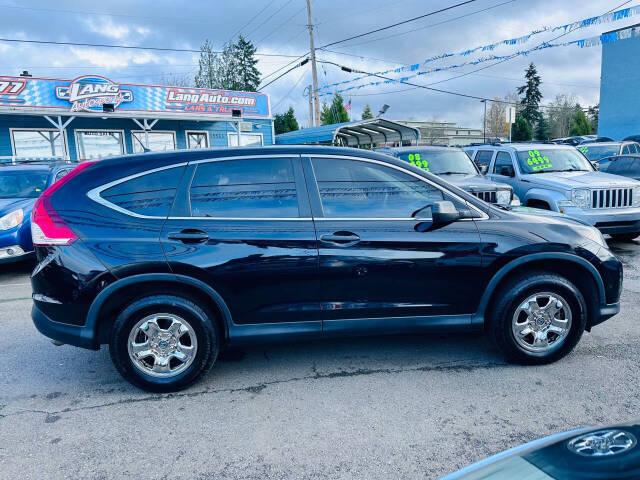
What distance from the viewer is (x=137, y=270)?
331 cm

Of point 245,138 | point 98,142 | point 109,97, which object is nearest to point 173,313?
point 109,97

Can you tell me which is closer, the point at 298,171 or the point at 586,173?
the point at 298,171

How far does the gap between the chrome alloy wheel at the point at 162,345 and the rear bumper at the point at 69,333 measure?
0.95 feet

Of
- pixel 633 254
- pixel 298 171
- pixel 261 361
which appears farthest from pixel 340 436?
pixel 633 254

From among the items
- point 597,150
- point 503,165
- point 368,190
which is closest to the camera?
point 368,190

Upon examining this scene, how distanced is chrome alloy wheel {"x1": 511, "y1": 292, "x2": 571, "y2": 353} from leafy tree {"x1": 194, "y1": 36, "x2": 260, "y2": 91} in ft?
175

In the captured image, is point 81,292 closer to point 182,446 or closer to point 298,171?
point 182,446

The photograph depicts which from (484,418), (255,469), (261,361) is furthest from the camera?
(261,361)

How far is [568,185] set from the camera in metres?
7.71

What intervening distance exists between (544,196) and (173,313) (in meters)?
6.84

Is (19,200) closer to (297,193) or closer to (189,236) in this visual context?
(189,236)

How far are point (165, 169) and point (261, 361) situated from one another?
71.5 inches

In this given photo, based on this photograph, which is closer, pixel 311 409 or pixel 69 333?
pixel 311 409

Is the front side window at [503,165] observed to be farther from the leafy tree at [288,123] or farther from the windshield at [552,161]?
the leafy tree at [288,123]
